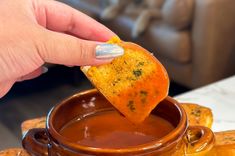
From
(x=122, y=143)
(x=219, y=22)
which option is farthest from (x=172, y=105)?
(x=219, y=22)

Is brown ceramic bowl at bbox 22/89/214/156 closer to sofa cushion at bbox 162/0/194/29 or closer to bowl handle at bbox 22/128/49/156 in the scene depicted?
bowl handle at bbox 22/128/49/156

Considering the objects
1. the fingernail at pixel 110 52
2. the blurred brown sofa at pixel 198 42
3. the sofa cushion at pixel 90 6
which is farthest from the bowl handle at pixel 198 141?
the sofa cushion at pixel 90 6

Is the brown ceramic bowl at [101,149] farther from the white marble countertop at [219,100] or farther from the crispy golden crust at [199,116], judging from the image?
the white marble countertop at [219,100]

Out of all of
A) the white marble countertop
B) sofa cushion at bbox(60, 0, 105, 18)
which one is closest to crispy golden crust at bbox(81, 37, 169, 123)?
the white marble countertop

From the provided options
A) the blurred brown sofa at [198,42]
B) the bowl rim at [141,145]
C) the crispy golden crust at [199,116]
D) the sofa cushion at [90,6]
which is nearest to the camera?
the bowl rim at [141,145]

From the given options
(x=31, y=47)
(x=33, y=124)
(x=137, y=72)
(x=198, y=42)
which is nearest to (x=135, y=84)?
(x=137, y=72)

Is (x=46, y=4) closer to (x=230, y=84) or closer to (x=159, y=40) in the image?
(x=230, y=84)

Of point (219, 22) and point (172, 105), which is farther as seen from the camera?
point (219, 22)
